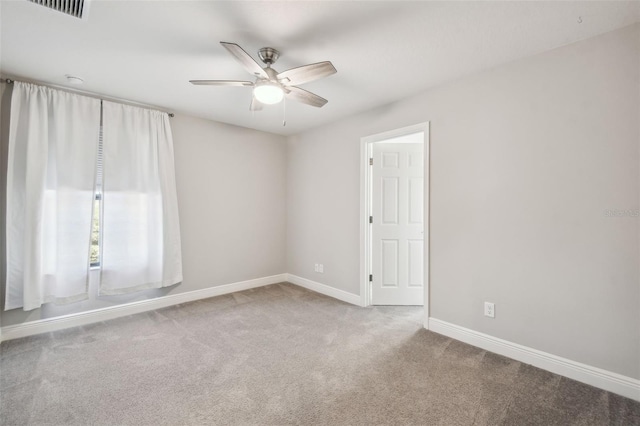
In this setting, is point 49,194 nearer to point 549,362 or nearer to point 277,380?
point 277,380

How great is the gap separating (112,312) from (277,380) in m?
2.37

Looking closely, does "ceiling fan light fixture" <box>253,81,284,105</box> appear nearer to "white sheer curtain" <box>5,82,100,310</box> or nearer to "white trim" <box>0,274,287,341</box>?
"white sheer curtain" <box>5,82,100,310</box>

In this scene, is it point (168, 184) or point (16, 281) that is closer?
point (16, 281)

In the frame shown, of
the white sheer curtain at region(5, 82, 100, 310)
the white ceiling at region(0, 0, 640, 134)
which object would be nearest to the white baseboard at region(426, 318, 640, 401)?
the white ceiling at region(0, 0, 640, 134)

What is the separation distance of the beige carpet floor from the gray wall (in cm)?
97

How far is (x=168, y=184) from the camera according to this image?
3.46 metres

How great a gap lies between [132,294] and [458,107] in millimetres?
4161

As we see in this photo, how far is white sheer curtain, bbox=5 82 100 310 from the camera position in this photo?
2.61 meters

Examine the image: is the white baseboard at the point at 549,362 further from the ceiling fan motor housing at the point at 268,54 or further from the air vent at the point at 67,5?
the air vent at the point at 67,5

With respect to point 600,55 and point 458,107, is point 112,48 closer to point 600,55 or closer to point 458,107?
point 458,107

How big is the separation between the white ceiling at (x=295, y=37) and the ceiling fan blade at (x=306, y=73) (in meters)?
0.27

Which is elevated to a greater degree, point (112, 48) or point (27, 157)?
point (112, 48)

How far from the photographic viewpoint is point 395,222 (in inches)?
144

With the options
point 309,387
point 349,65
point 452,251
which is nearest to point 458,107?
point 349,65
